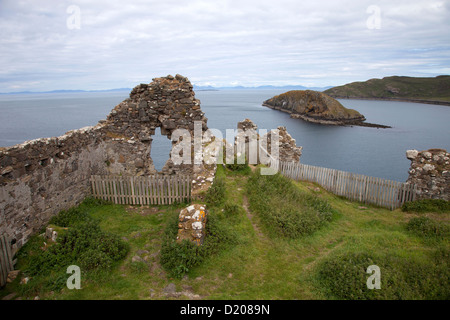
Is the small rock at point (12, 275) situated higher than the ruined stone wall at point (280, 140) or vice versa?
the ruined stone wall at point (280, 140)

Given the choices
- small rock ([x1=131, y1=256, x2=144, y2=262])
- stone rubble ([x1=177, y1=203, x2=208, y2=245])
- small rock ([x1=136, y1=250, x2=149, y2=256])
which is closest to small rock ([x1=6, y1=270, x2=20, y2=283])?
small rock ([x1=131, y1=256, x2=144, y2=262])

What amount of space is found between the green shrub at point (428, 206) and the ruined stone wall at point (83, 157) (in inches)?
435

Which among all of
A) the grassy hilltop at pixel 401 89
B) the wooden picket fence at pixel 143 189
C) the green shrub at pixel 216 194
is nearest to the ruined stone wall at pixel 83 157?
the wooden picket fence at pixel 143 189

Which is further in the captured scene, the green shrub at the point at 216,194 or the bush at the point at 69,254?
the green shrub at the point at 216,194

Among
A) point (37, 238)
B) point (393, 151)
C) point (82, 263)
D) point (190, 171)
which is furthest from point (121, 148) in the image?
point (393, 151)

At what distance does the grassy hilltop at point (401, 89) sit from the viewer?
151375 millimetres

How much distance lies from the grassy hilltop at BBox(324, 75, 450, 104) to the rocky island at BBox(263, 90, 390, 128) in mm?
78195

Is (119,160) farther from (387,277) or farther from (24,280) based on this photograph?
(387,277)

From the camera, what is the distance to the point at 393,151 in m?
50.2

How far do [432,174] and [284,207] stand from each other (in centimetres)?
771

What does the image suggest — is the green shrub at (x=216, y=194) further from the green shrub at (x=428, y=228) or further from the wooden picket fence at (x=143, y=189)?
the green shrub at (x=428, y=228)

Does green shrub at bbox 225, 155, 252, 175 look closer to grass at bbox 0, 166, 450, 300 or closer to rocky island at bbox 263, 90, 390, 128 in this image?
grass at bbox 0, 166, 450, 300

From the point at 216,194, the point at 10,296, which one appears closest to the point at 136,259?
the point at 10,296
